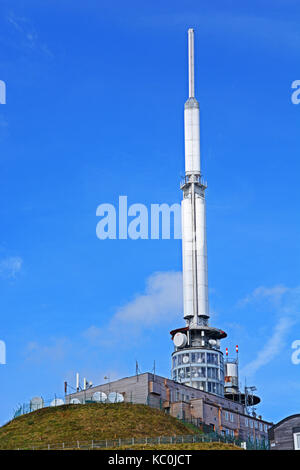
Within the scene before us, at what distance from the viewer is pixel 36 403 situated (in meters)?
110

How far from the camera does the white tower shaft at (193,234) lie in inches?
5408

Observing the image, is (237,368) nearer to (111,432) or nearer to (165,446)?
(111,432)

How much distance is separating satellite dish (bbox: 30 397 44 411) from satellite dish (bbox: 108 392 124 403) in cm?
999

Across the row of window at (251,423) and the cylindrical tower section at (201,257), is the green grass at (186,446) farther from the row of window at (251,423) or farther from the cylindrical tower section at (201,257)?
the cylindrical tower section at (201,257)

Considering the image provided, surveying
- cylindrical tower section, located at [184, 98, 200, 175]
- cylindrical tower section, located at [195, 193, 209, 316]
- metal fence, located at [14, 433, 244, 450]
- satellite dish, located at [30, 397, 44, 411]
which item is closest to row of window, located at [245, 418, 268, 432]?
cylindrical tower section, located at [195, 193, 209, 316]

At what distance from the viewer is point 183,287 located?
5482 inches

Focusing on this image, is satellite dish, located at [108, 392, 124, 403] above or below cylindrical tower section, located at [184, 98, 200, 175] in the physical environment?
below

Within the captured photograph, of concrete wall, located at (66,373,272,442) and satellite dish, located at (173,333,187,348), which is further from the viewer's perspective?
satellite dish, located at (173,333,187,348)

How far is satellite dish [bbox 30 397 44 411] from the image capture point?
10918 centimetres

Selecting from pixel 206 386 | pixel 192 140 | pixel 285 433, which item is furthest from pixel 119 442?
pixel 192 140

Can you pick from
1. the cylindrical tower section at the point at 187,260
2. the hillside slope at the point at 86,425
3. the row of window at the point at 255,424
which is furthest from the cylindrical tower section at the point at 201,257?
the hillside slope at the point at 86,425

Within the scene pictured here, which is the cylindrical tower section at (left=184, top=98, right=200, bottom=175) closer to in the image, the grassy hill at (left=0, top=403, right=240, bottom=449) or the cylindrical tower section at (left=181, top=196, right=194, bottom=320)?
the cylindrical tower section at (left=181, top=196, right=194, bottom=320)

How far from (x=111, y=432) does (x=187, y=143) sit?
68569 millimetres
